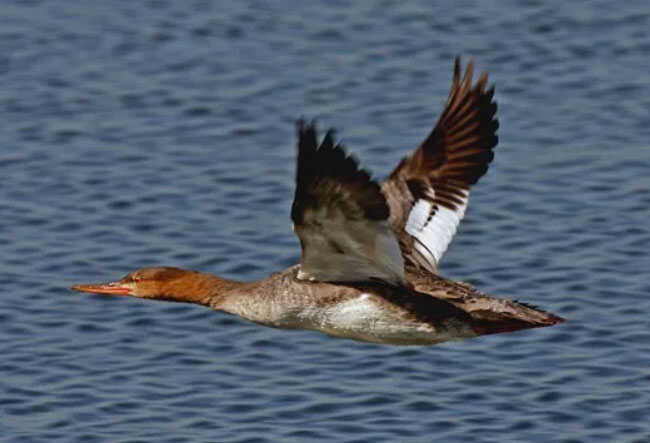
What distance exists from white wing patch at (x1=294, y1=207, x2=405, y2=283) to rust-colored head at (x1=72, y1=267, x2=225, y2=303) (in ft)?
3.13

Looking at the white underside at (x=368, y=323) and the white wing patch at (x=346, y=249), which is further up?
the white wing patch at (x=346, y=249)

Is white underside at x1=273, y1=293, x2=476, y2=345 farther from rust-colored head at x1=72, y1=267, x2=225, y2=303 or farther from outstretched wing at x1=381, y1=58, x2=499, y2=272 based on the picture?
outstretched wing at x1=381, y1=58, x2=499, y2=272

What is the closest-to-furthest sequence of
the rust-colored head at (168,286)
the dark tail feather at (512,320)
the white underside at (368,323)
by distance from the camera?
the dark tail feather at (512,320)
the white underside at (368,323)
the rust-colored head at (168,286)

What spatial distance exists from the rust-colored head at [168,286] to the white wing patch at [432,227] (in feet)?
4.69

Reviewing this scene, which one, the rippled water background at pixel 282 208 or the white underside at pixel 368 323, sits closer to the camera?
the white underside at pixel 368 323

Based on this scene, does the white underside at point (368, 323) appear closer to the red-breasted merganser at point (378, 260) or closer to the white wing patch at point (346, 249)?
the red-breasted merganser at point (378, 260)

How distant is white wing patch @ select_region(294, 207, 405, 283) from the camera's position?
31.3ft

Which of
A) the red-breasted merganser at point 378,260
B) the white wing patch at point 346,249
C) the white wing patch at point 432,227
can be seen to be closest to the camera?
the red-breasted merganser at point 378,260

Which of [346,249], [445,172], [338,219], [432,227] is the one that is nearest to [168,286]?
[346,249]

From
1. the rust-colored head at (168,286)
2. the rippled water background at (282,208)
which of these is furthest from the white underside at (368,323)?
the rippled water background at (282,208)

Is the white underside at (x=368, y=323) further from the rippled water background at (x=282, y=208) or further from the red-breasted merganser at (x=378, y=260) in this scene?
the rippled water background at (x=282, y=208)

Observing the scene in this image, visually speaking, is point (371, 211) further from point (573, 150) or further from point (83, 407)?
point (573, 150)

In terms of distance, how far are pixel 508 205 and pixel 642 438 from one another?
13.9ft

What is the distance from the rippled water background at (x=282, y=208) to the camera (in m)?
11.6
